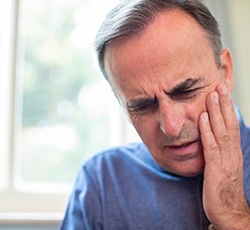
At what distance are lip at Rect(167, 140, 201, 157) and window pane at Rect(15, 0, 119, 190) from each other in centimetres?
78

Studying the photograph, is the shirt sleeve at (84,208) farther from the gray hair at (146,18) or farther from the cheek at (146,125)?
A: the gray hair at (146,18)

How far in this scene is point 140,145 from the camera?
1.40 metres

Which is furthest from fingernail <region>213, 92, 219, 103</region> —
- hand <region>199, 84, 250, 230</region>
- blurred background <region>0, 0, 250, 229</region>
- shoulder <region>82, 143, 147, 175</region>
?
blurred background <region>0, 0, 250, 229</region>

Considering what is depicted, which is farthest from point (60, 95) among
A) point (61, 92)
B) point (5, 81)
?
point (5, 81)

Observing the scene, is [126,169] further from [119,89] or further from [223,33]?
[223,33]

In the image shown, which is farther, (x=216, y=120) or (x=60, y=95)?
(x=60, y=95)

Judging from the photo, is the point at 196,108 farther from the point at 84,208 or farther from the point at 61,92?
the point at 61,92

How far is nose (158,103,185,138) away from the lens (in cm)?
104

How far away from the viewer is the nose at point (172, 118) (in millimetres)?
1043

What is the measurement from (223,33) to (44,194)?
95cm

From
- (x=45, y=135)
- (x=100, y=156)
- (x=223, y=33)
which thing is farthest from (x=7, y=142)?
(x=223, y=33)

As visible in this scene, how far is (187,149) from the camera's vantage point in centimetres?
110

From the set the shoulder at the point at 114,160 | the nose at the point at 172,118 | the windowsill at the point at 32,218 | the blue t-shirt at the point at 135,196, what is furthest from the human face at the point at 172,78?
the windowsill at the point at 32,218

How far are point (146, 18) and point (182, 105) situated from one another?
0.23 m
